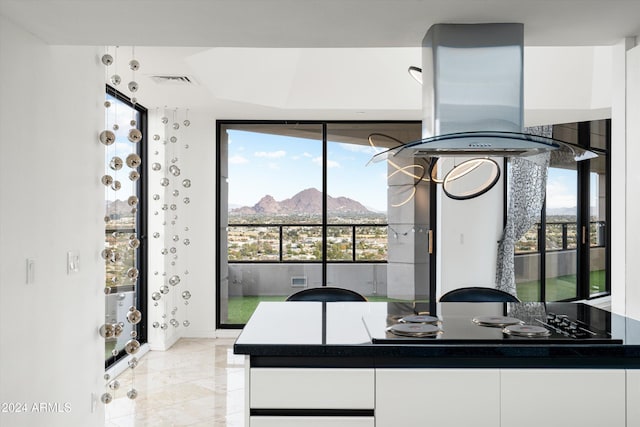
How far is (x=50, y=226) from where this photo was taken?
2668mm

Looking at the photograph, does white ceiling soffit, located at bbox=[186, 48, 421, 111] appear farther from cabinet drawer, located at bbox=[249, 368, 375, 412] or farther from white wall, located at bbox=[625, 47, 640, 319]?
cabinet drawer, located at bbox=[249, 368, 375, 412]

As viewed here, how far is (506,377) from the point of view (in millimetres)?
2193

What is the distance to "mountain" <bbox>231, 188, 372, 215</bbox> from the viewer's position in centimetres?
643

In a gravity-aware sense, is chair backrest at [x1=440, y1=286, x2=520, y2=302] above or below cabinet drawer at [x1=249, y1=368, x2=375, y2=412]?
above

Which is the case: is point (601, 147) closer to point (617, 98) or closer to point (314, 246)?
point (314, 246)

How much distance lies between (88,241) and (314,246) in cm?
356

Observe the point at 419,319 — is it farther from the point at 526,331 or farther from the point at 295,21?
the point at 295,21

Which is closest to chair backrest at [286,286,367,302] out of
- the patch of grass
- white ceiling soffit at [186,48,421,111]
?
white ceiling soffit at [186,48,421,111]

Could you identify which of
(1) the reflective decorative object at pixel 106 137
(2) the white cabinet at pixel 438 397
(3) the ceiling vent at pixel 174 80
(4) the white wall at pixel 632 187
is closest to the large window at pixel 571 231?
(4) the white wall at pixel 632 187

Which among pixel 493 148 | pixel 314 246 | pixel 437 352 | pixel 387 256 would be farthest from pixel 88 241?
pixel 387 256

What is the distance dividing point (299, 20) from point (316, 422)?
66.1 inches

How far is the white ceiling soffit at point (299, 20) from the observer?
90.0 inches

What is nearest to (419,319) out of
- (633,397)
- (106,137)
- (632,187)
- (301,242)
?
(633,397)

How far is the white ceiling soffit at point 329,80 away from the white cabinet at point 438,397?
3.69 metres
